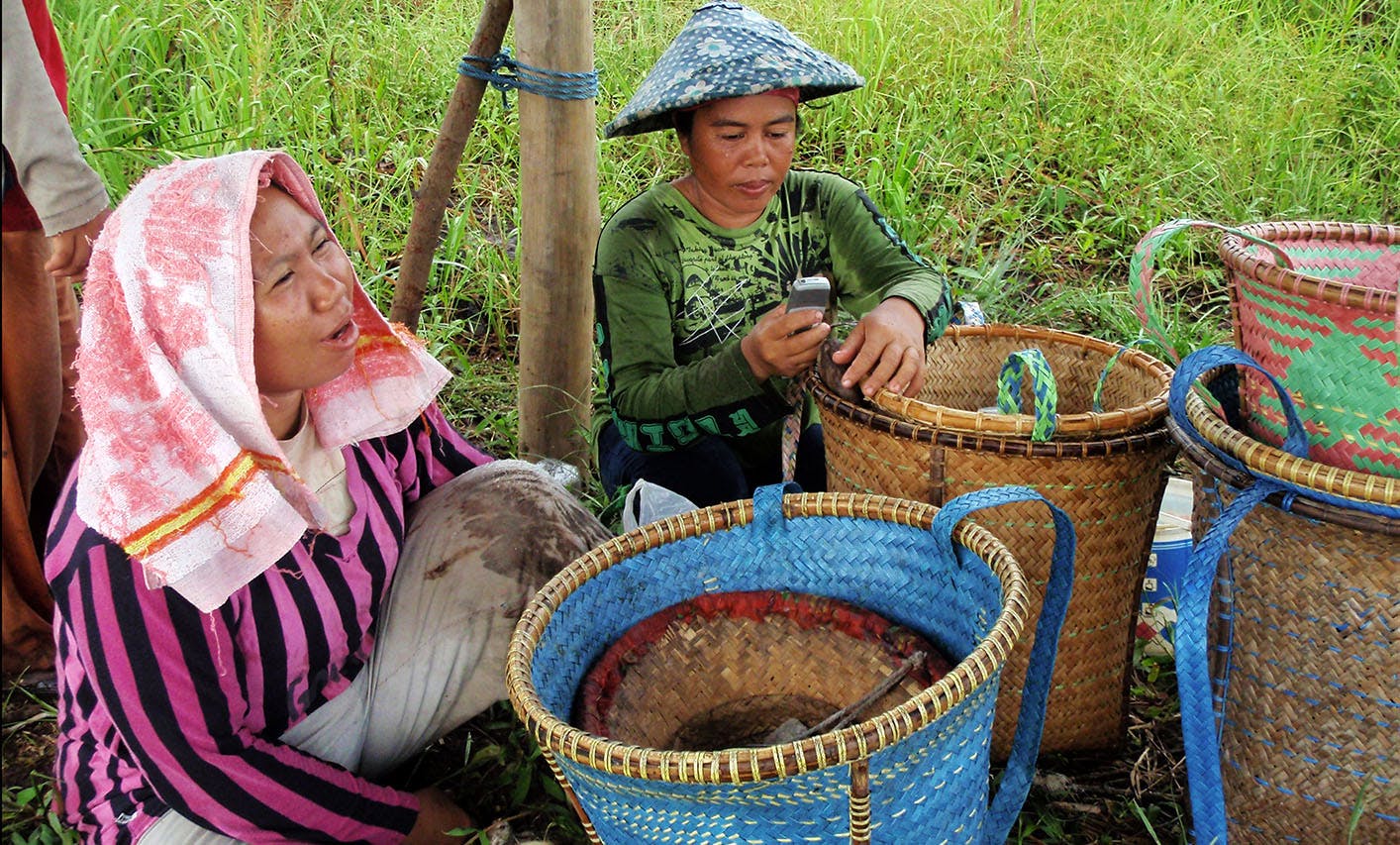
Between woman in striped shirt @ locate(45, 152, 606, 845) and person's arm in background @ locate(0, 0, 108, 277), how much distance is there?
786mm

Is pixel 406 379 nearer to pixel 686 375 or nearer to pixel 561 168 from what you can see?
pixel 686 375

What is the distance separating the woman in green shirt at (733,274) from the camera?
220cm

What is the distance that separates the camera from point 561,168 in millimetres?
2523

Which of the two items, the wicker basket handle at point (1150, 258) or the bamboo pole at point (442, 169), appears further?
the bamboo pole at point (442, 169)

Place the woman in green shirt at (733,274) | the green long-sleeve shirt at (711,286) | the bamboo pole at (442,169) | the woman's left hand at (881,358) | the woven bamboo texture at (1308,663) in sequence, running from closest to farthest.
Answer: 1. the woven bamboo texture at (1308,663)
2. the woman's left hand at (881,358)
3. the woman in green shirt at (733,274)
4. the green long-sleeve shirt at (711,286)
5. the bamboo pole at (442,169)

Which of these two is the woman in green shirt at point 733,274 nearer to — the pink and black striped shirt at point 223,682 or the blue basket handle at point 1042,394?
the blue basket handle at point 1042,394

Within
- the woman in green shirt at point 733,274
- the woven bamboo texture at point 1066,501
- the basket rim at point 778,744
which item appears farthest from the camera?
the woman in green shirt at point 733,274

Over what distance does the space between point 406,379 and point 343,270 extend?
281mm

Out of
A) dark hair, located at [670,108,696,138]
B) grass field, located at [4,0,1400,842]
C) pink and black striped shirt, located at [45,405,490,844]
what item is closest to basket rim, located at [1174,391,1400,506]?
dark hair, located at [670,108,696,138]

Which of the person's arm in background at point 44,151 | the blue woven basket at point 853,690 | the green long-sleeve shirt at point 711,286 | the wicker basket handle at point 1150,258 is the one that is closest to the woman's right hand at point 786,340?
the green long-sleeve shirt at point 711,286

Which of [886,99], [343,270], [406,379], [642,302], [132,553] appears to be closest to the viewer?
[132,553]

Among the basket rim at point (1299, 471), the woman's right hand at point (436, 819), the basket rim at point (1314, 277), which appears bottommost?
the woman's right hand at point (436, 819)

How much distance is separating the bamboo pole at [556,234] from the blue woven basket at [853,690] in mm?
961

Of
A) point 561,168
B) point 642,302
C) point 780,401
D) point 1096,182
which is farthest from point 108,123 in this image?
point 1096,182
